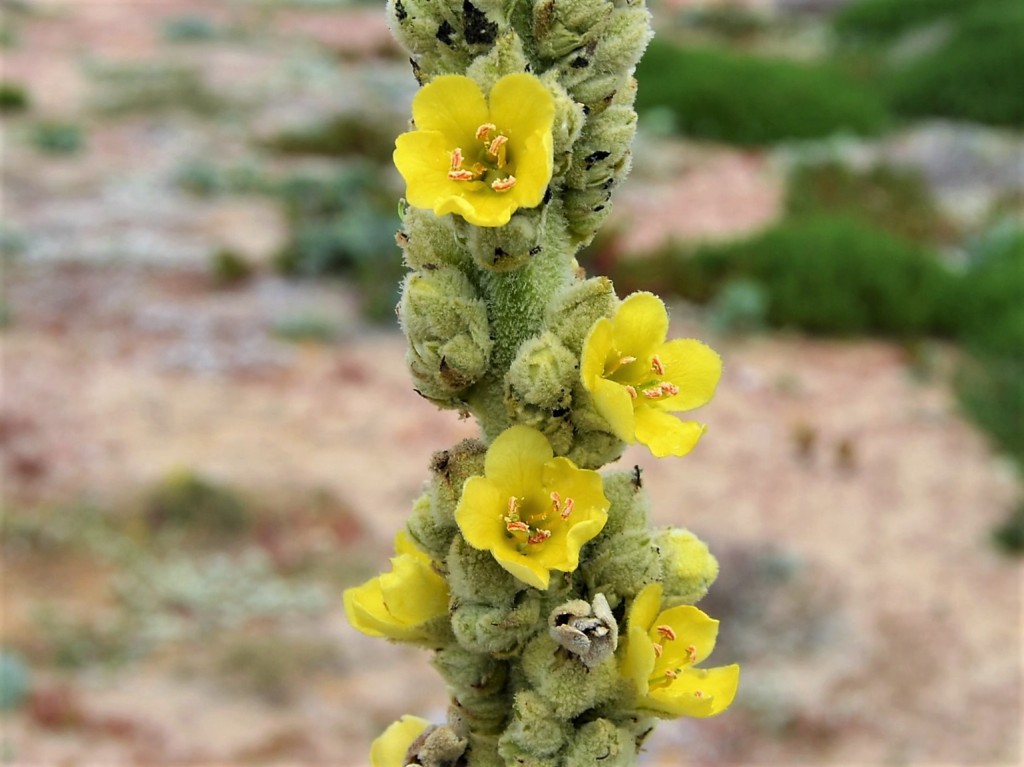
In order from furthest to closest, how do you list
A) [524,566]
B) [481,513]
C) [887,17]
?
[887,17]
[481,513]
[524,566]

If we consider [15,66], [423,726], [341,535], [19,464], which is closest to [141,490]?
[19,464]

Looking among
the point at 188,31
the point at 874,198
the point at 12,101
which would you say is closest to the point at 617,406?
the point at 874,198

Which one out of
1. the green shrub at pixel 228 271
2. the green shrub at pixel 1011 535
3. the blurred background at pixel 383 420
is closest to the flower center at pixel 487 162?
the blurred background at pixel 383 420

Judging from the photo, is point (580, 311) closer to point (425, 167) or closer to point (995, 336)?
point (425, 167)

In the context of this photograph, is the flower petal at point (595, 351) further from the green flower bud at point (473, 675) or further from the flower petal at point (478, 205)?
the green flower bud at point (473, 675)

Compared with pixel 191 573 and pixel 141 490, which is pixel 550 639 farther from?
pixel 141 490

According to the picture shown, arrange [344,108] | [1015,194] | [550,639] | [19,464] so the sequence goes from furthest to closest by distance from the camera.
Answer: [344,108]
[1015,194]
[19,464]
[550,639]
